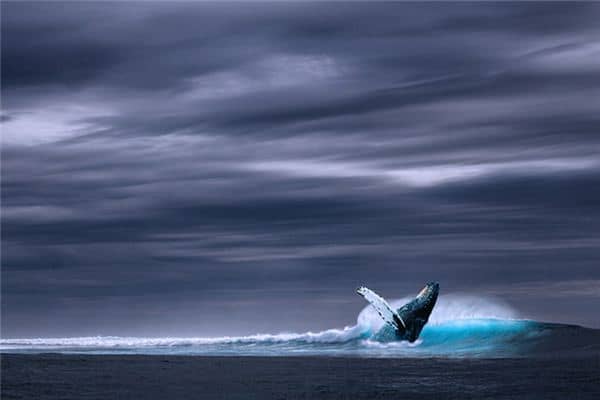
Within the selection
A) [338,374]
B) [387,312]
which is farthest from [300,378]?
[387,312]

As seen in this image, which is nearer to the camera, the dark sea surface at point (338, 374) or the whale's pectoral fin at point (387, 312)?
the dark sea surface at point (338, 374)

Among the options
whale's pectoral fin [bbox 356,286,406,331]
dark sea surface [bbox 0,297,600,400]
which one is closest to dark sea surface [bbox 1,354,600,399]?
dark sea surface [bbox 0,297,600,400]

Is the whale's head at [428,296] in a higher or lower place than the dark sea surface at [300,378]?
higher

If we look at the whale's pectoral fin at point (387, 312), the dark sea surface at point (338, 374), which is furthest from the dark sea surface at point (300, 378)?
the whale's pectoral fin at point (387, 312)

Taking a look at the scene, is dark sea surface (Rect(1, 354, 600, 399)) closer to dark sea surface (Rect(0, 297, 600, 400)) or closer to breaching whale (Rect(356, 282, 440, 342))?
dark sea surface (Rect(0, 297, 600, 400))

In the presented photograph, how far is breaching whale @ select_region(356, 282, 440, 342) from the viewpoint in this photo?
168 ft

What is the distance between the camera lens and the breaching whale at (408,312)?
51.2m

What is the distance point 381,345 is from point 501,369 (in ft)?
70.3

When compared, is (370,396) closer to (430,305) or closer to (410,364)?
(410,364)

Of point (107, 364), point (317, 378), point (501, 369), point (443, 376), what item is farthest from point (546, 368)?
point (107, 364)

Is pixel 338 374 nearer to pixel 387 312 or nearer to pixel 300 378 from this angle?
pixel 300 378

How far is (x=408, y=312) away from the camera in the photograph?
5212 cm

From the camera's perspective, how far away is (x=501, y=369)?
29062 mm

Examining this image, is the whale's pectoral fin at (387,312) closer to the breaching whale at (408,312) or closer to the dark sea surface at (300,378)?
the breaching whale at (408,312)
